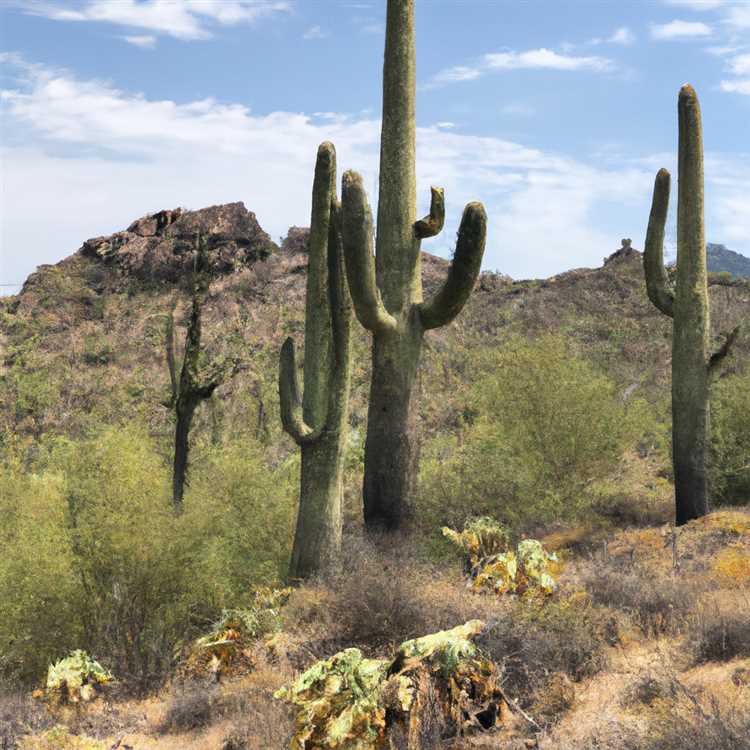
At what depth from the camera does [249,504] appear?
11.9 meters

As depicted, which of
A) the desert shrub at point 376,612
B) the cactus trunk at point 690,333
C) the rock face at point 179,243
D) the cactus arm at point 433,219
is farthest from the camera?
the rock face at point 179,243

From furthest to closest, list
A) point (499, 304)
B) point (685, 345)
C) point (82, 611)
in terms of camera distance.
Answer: point (499, 304)
point (685, 345)
point (82, 611)

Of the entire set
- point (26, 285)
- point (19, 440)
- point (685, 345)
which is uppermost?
point (26, 285)

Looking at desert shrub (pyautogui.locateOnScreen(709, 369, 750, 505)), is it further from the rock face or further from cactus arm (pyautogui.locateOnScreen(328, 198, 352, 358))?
the rock face

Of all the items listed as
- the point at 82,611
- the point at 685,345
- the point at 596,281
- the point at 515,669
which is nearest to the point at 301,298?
the point at 596,281

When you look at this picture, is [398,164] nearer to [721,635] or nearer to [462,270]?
[462,270]

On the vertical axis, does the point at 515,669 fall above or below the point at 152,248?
below

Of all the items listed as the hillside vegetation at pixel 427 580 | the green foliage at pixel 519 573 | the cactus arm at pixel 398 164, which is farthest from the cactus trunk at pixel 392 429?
the green foliage at pixel 519 573

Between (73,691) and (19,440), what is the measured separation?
2554 centimetres

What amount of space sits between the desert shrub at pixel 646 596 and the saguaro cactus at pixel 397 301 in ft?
9.50

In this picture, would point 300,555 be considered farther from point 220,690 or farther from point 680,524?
point 680,524

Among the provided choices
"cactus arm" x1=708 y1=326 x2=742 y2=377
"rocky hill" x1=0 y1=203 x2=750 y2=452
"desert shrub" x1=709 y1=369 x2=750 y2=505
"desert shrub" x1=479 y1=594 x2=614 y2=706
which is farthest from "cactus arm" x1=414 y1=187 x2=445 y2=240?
"rocky hill" x1=0 y1=203 x2=750 y2=452

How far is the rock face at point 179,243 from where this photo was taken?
45562mm

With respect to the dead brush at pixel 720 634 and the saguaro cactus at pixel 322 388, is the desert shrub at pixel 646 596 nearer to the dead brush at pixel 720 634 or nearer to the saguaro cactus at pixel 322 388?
the dead brush at pixel 720 634
